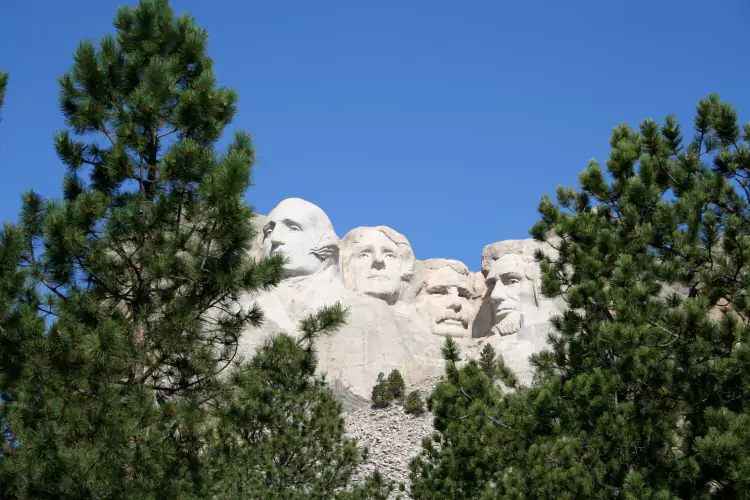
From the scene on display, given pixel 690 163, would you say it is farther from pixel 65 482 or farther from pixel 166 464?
pixel 65 482

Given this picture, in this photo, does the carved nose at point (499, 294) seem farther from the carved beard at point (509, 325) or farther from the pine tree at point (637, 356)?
the pine tree at point (637, 356)

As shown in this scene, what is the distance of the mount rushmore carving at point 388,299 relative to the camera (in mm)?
24531

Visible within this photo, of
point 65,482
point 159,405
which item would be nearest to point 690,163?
point 159,405

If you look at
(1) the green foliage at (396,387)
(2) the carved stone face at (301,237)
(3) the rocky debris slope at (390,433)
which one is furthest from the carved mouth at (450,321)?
(1) the green foliage at (396,387)

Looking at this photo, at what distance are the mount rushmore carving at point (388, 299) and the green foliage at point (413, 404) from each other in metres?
1.14

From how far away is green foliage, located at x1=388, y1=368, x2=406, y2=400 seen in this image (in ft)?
77.6

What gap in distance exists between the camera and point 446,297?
29.1 metres

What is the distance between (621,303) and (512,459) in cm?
221

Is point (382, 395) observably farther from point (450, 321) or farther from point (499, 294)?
point (450, 321)

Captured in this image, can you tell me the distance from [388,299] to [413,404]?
4.96 meters

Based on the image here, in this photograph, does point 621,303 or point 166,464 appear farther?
point 621,303

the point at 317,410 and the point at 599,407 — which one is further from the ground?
the point at 317,410

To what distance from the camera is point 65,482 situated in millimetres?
8023

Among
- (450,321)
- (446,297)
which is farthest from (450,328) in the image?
(446,297)
